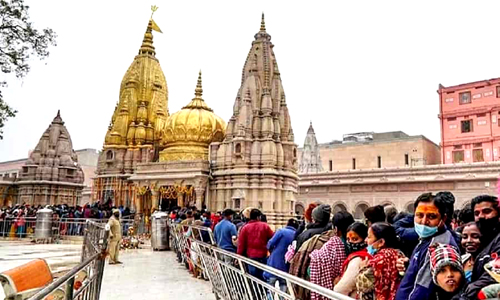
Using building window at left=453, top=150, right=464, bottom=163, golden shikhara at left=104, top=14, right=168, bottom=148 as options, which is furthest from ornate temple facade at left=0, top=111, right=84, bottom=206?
building window at left=453, top=150, right=464, bottom=163

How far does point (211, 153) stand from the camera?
26781 mm

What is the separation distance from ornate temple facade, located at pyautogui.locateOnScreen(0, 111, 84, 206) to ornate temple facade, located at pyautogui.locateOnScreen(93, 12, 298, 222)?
17.7 feet

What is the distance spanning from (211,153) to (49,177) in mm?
17096

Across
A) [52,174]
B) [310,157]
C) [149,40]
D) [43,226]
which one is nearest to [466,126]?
[310,157]

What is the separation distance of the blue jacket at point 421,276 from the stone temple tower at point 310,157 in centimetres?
4203

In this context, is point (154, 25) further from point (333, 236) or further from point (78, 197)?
point (333, 236)

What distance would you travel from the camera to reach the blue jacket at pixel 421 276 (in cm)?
254

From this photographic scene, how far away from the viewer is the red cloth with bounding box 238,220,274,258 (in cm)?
635

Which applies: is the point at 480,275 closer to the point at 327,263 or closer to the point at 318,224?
the point at 327,263

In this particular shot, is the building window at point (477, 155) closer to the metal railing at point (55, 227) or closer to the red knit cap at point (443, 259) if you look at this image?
the metal railing at point (55, 227)

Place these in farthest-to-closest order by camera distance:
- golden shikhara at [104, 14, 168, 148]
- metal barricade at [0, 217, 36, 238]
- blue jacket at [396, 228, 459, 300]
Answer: golden shikhara at [104, 14, 168, 148], metal barricade at [0, 217, 36, 238], blue jacket at [396, 228, 459, 300]

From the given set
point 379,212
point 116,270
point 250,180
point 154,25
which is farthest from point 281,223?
point 154,25

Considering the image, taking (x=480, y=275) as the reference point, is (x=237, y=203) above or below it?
above

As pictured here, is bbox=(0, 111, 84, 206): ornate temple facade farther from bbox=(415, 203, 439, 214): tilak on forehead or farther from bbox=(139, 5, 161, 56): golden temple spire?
bbox=(415, 203, 439, 214): tilak on forehead
